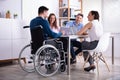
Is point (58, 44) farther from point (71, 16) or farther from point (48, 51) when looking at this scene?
point (71, 16)

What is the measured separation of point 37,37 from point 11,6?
225cm

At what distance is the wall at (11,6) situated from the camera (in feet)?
18.2

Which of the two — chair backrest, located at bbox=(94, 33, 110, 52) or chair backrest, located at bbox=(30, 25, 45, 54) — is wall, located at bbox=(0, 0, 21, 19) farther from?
chair backrest, located at bbox=(94, 33, 110, 52)

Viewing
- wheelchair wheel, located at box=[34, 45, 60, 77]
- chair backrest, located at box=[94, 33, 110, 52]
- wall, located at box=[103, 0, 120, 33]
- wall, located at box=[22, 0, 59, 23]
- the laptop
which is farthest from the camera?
wall, located at box=[103, 0, 120, 33]

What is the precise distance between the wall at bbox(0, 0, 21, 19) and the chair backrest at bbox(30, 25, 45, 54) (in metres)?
1.98

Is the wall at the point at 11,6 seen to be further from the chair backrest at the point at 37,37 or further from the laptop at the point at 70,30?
the chair backrest at the point at 37,37

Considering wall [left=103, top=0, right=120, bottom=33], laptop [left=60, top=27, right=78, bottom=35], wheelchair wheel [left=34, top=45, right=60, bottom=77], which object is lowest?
wheelchair wheel [left=34, top=45, right=60, bottom=77]

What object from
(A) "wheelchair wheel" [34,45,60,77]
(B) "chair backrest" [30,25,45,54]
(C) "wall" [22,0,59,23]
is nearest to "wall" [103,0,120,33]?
(C) "wall" [22,0,59,23]

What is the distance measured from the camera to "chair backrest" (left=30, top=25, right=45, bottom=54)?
377cm

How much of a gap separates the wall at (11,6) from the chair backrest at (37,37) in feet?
6.51

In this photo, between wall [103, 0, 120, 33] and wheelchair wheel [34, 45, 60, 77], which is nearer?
wheelchair wheel [34, 45, 60, 77]

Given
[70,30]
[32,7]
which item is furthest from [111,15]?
[70,30]

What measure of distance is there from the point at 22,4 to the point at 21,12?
21 centimetres

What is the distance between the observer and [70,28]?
15.4ft
